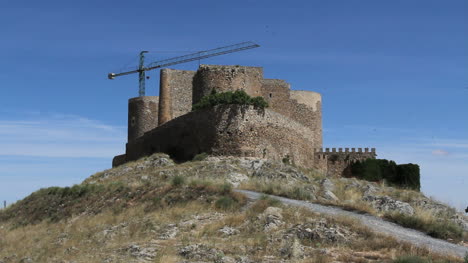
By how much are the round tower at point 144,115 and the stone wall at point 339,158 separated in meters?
14.4

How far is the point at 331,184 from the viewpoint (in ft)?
94.3

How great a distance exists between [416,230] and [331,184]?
11.1m

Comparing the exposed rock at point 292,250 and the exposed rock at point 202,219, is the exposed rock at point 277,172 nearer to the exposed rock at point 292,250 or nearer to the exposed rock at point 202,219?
the exposed rock at point 202,219

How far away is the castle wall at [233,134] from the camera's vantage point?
33281 millimetres

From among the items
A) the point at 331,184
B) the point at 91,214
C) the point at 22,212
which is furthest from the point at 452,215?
the point at 22,212

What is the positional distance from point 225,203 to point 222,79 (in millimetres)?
19821

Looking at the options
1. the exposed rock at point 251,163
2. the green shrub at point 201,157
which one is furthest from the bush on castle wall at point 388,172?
the green shrub at point 201,157

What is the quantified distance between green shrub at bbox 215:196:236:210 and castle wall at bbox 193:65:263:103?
62.4 ft

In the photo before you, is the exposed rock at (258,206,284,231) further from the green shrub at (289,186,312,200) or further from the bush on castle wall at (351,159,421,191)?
the bush on castle wall at (351,159,421,191)

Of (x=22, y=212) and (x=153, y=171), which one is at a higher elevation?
(x=153, y=171)

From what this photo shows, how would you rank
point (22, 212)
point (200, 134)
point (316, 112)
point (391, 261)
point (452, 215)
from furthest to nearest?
point (316, 112) → point (200, 134) → point (22, 212) → point (452, 215) → point (391, 261)

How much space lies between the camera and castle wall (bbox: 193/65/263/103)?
3891 centimetres

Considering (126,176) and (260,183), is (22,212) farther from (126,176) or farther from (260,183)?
(260,183)

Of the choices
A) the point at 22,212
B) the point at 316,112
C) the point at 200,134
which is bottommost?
the point at 22,212
